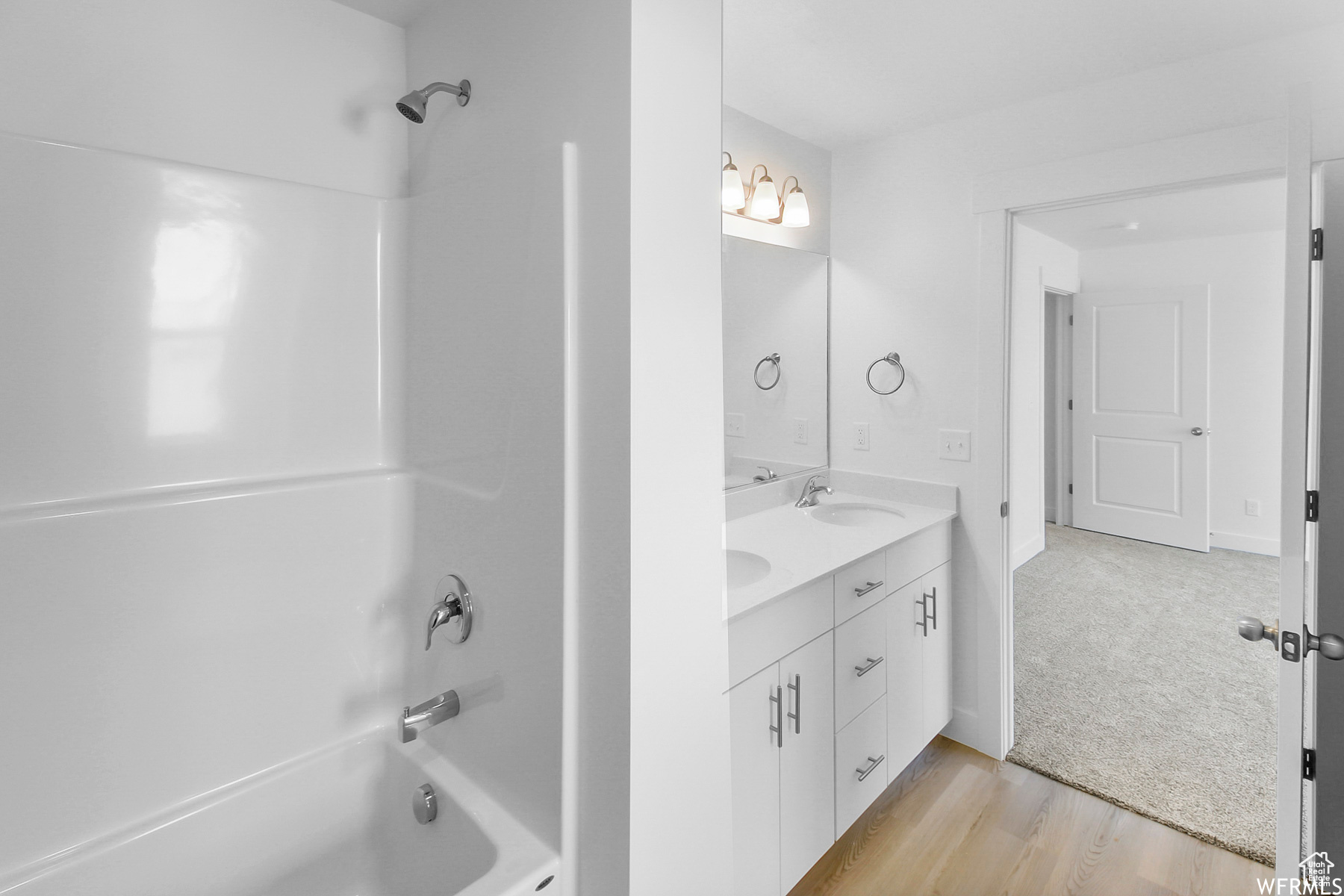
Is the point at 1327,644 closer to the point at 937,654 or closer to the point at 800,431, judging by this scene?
the point at 937,654

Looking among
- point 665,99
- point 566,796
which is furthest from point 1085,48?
point 566,796

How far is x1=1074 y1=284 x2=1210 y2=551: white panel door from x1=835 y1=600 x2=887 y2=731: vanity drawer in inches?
108

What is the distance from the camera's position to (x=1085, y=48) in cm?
169

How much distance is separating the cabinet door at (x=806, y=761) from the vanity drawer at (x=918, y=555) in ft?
1.34

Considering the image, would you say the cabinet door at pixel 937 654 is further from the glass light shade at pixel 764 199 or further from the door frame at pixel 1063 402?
the door frame at pixel 1063 402

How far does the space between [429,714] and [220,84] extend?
1.28 metres

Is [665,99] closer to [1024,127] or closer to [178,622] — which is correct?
[178,622]

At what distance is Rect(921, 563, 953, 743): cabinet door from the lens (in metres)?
2.08

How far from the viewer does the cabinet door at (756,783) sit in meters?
1.33

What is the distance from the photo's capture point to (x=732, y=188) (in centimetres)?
205

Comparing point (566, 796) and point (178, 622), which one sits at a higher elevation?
point (178, 622)

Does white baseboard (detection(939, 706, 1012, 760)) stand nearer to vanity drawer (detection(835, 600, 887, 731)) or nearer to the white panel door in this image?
vanity drawer (detection(835, 600, 887, 731))

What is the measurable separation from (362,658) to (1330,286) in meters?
2.05

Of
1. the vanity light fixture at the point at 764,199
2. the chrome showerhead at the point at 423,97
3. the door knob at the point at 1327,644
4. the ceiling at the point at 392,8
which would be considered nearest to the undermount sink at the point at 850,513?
the vanity light fixture at the point at 764,199
